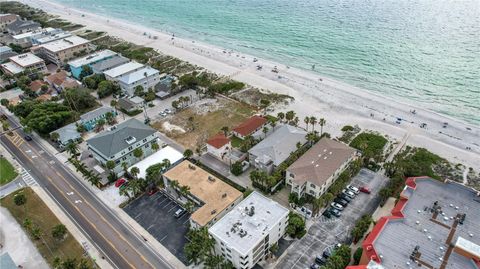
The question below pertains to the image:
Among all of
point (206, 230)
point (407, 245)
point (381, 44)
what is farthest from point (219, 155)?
point (381, 44)

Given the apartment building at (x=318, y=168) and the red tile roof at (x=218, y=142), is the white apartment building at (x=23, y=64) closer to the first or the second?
the red tile roof at (x=218, y=142)

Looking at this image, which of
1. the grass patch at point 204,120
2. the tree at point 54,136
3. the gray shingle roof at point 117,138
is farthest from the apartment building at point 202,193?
the tree at point 54,136

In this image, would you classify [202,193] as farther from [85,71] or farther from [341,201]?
[85,71]

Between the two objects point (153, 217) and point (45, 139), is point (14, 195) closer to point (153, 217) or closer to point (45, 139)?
point (45, 139)

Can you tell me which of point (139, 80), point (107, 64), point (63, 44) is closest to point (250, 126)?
point (139, 80)

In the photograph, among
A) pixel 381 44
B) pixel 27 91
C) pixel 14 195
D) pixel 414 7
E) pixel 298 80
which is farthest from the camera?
pixel 414 7

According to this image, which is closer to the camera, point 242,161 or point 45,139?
point 242,161

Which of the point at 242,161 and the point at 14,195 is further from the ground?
the point at 242,161
